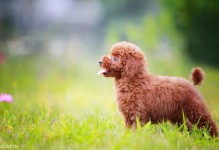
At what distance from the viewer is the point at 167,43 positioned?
19.5 metres

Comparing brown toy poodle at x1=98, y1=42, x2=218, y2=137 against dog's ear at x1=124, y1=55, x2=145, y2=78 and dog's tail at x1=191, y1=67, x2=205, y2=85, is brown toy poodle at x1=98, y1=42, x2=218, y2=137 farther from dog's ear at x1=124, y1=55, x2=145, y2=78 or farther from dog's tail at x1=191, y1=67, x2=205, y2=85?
dog's tail at x1=191, y1=67, x2=205, y2=85

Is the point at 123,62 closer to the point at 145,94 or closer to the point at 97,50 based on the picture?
the point at 145,94

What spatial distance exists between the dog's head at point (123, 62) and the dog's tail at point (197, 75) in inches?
37.8

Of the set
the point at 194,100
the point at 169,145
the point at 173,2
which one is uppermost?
the point at 173,2

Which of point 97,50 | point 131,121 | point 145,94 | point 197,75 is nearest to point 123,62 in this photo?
point 145,94

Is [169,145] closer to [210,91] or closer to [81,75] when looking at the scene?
[210,91]

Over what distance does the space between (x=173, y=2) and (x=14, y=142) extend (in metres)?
13.4

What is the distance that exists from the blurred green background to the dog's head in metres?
2.36

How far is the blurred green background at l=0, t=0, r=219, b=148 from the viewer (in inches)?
449

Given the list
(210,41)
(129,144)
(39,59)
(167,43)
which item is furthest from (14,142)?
(167,43)

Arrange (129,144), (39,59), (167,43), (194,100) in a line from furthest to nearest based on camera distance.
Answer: (167,43) → (39,59) → (194,100) → (129,144)

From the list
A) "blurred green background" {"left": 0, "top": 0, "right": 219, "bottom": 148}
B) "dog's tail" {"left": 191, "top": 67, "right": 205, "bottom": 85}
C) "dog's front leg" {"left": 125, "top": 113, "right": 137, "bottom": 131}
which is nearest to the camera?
"dog's front leg" {"left": 125, "top": 113, "right": 137, "bottom": 131}

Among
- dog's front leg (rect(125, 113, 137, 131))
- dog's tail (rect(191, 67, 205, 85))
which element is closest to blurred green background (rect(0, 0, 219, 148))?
dog's tail (rect(191, 67, 205, 85))

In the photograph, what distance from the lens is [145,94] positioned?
5.46 metres
